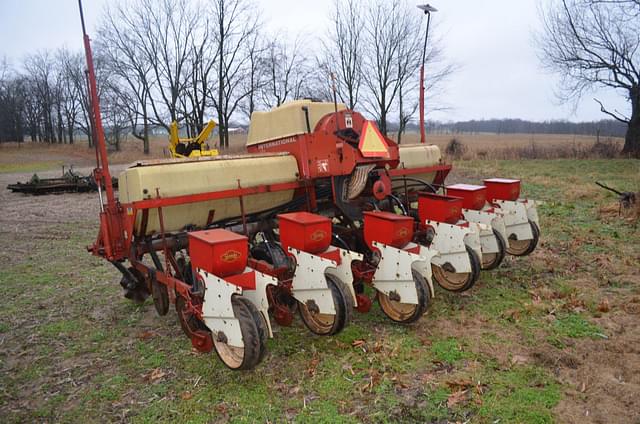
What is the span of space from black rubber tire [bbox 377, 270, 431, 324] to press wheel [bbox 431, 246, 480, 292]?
85 cm

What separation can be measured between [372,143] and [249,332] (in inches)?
94.3

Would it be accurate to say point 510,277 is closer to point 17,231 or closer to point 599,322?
point 599,322

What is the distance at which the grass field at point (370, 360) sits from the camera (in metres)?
2.92

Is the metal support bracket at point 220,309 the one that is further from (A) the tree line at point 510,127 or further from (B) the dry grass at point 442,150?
(A) the tree line at point 510,127

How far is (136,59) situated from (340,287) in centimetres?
3295

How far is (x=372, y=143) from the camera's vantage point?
4598 millimetres

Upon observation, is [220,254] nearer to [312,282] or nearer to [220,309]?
[220,309]

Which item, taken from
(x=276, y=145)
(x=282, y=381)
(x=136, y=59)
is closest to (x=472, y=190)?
(x=276, y=145)

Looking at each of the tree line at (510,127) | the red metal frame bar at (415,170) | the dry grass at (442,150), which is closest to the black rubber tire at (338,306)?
the red metal frame bar at (415,170)

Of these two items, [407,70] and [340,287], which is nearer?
[340,287]

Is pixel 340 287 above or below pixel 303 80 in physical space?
below

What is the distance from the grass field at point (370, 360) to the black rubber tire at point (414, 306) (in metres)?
0.11

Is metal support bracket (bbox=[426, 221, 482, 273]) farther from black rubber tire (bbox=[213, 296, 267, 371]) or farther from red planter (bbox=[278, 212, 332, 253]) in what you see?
black rubber tire (bbox=[213, 296, 267, 371])

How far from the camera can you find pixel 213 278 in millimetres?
3146
